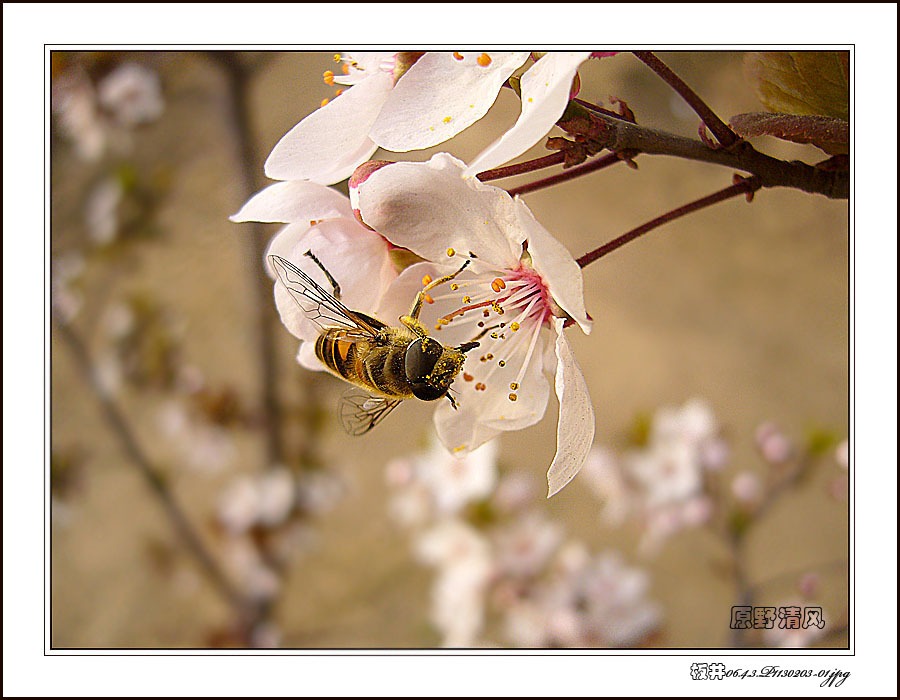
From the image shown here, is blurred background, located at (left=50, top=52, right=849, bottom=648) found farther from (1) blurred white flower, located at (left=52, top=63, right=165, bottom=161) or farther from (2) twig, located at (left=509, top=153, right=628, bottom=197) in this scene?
(2) twig, located at (left=509, top=153, right=628, bottom=197)

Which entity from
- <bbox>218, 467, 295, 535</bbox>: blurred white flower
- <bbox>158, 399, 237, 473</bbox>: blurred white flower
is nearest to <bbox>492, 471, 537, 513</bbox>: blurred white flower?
<bbox>218, 467, 295, 535</bbox>: blurred white flower

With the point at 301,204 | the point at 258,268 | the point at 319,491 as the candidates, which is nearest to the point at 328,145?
the point at 301,204

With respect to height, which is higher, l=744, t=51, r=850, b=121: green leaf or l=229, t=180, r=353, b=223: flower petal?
l=744, t=51, r=850, b=121: green leaf

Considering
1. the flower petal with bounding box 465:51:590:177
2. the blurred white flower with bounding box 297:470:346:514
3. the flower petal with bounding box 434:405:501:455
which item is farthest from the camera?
the blurred white flower with bounding box 297:470:346:514

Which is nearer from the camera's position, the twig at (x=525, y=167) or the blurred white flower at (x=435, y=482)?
the twig at (x=525, y=167)

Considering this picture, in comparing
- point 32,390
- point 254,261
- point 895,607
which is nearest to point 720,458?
point 895,607

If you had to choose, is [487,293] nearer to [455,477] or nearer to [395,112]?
[395,112]

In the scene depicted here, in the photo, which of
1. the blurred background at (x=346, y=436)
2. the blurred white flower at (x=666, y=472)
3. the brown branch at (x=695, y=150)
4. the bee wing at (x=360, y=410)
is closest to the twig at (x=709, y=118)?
the brown branch at (x=695, y=150)

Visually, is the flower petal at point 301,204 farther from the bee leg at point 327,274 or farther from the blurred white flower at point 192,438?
the blurred white flower at point 192,438
